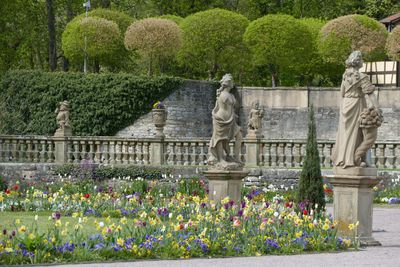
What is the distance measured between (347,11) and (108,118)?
19366 millimetres

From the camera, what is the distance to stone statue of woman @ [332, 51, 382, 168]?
1603 centimetres

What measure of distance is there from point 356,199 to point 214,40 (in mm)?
28560

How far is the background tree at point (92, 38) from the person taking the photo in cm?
4306

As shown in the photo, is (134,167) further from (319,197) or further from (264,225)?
(264,225)

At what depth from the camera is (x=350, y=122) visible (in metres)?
16.2

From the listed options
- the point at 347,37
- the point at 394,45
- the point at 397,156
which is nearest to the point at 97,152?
the point at 397,156

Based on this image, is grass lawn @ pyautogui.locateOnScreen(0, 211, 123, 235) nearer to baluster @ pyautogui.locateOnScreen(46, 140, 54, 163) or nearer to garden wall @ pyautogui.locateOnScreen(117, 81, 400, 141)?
baluster @ pyautogui.locateOnScreen(46, 140, 54, 163)

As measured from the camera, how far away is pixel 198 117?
42.4 metres

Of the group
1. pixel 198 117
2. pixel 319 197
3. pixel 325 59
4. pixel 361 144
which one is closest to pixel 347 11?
pixel 325 59

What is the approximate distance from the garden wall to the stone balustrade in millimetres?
9877

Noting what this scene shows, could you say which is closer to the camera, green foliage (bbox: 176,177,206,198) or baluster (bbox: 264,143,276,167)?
green foliage (bbox: 176,177,206,198)

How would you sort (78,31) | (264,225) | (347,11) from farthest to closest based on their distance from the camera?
(347,11), (78,31), (264,225)

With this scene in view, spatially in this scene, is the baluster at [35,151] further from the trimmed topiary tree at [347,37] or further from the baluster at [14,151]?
the trimmed topiary tree at [347,37]

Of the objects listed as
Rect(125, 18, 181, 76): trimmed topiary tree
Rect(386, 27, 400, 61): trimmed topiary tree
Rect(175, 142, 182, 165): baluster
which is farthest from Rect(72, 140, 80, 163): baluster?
Rect(386, 27, 400, 61): trimmed topiary tree
